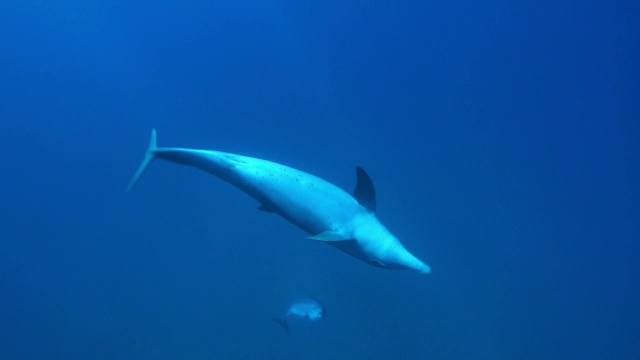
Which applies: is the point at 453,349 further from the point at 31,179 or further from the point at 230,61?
the point at 31,179

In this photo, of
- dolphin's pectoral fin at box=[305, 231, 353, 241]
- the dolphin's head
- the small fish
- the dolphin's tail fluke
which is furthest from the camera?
the small fish

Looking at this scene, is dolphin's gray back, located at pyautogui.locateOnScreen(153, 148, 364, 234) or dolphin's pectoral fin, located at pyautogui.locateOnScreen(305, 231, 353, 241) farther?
dolphin's gray back, located at pyautogui.locateOnScreen(153, 148, 364, 234)

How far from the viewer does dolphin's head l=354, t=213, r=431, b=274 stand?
13.5ft

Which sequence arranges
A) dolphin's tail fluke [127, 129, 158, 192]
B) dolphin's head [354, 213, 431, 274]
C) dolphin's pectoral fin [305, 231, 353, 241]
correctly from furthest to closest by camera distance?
dolphin's tail fluke [127, 129, 158, 192] → dolphin's head [354, 213, 431, 274] → dolphin's pectoral fin [305, 231, 353, 241]

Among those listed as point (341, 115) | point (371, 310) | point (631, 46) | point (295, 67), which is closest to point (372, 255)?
point (371, 310)

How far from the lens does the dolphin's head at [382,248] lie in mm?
4121

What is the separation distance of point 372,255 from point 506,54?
12162mm

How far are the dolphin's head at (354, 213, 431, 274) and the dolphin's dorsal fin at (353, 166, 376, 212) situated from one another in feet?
0.40

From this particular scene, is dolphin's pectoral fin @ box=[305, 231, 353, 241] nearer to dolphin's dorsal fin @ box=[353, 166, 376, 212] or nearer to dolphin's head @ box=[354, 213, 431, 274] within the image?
dolphin's head @ box=[354, 213, 431, 274]

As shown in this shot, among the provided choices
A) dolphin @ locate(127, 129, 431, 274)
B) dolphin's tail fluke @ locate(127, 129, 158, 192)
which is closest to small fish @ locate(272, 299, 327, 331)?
dolphin's tail fluke @ locate(127, 129, 158, 192)

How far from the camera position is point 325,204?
4.19 metres

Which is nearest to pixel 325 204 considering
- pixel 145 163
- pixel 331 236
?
pixel 331 236

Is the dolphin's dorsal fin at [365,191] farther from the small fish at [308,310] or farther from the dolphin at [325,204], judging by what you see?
the small fish at [308,310]

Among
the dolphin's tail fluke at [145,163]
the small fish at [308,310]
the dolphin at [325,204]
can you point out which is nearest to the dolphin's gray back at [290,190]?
the dolphin at [325,204]
